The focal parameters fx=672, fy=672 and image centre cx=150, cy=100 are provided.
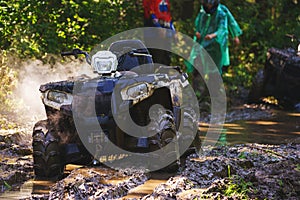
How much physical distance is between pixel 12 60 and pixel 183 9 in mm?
6238

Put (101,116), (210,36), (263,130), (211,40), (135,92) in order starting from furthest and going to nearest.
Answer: (211,40), (210,36), (263,130), (135,92), (101,116)

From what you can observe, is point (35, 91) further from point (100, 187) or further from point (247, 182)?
point (247, 182)

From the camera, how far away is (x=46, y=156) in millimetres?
6566

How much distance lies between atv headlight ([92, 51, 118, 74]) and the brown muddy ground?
3.45ft

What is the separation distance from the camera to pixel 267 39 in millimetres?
16891

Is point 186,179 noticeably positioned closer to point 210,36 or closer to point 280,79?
point 210,36

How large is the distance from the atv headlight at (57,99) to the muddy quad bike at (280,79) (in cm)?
645

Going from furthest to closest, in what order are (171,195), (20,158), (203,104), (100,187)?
(203,104) < (20,158) < (100,187) < (171,195)

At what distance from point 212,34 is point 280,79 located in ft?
5.18

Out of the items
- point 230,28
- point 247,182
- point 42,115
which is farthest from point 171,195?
point 230,28

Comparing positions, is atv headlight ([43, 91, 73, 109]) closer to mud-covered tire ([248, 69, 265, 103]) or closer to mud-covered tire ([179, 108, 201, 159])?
mud-covered tire ([179, 108, 201, 159])

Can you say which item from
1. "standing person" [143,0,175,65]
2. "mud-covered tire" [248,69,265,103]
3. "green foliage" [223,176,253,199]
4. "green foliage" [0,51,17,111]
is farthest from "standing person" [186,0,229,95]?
"green foliage" [223,176,253,199]

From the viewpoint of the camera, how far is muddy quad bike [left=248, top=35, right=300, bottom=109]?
493 inches

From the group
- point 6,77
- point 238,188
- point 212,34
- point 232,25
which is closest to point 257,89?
point 232,25
